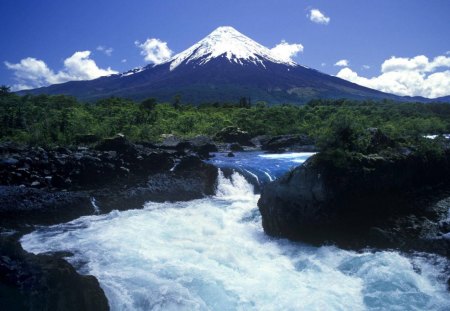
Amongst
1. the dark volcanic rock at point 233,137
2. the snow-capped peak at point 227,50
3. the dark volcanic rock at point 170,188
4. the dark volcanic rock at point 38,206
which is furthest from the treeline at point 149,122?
the snow-capped peak at point 227,50

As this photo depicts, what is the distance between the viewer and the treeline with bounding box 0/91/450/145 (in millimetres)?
30203

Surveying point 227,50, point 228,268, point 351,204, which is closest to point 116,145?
point 228,268

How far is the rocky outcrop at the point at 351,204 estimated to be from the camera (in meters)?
11.5

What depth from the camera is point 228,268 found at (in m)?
10.3

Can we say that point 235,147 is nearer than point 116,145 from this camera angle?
No

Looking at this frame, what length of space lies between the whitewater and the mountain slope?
98.0 m

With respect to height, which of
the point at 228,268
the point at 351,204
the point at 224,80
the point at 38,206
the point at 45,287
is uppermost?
the point at 224,80

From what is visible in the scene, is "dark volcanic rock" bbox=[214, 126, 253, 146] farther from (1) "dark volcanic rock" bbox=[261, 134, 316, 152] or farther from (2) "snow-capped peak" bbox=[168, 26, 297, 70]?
(2) "snow-capped peak" bbox=[168, 26, 297, 70]

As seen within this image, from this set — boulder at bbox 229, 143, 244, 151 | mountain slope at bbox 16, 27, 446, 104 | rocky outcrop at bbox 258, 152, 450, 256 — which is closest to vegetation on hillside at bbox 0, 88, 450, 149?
rocky outcrop at bbox 258, 152, 450, 256

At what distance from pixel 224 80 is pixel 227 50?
32967mm

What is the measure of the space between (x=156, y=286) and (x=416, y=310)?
18.8 feet

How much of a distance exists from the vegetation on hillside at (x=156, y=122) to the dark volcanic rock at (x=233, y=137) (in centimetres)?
396

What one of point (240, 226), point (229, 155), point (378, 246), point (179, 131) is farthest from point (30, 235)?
point (179, 131)

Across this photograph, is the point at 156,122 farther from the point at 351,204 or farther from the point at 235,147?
the point at 351,204
